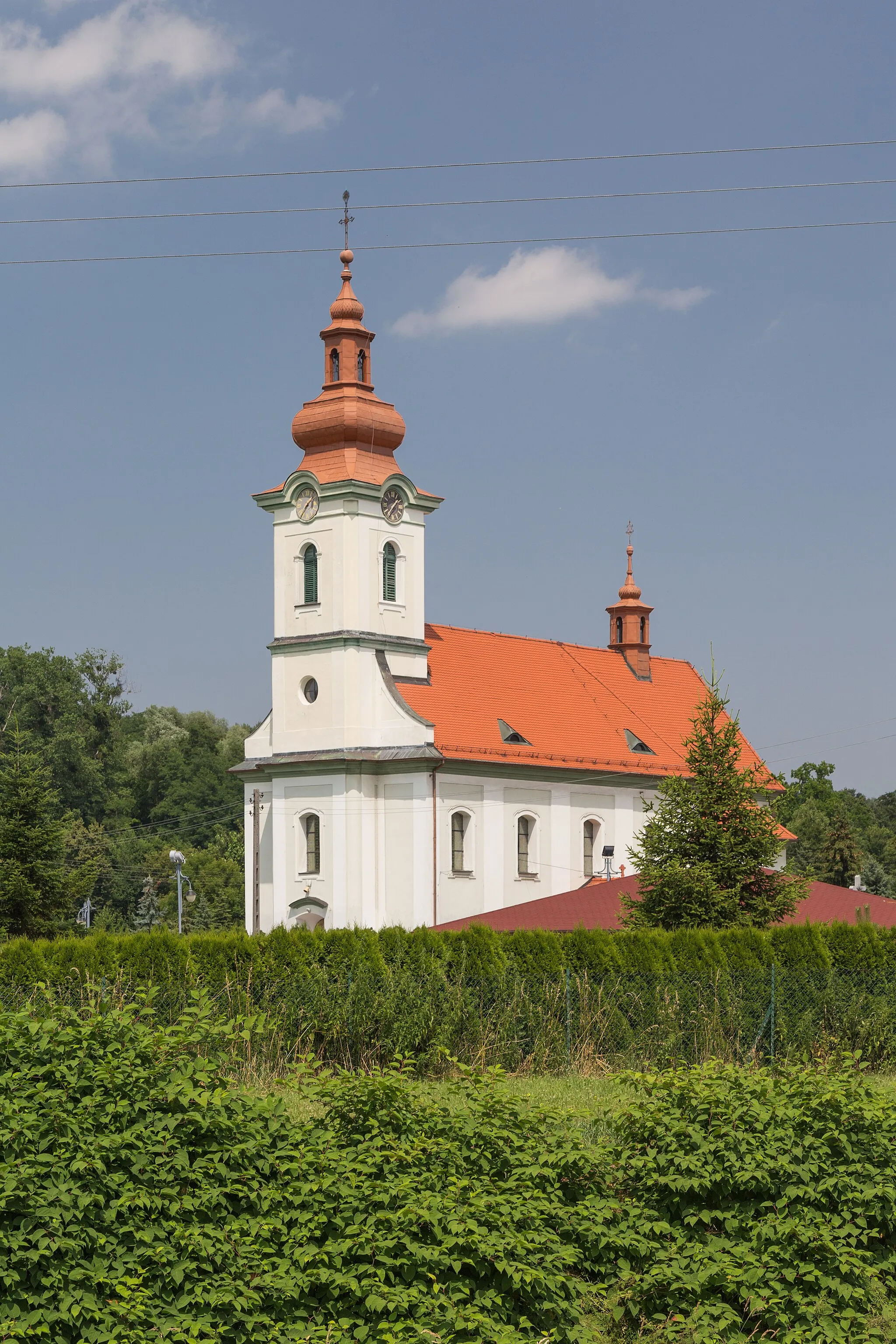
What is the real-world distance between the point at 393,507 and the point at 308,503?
8.33 ft

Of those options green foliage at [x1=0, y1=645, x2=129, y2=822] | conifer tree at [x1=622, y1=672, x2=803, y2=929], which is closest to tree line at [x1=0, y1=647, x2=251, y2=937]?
green foliage at [x1=0, y1=645, x2=129, y2=822]

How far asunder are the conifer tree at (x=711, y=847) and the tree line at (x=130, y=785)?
39309 millimetres

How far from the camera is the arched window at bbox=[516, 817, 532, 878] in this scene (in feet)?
150

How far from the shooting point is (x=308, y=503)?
45719 millimetres

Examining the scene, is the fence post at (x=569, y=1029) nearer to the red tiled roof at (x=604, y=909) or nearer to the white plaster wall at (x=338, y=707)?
the red tiled roof at (x=604, y=909)

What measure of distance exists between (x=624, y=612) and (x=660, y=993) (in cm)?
3970

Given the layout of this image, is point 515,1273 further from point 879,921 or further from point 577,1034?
point 879,921

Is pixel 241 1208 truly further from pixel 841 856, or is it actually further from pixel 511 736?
pixel 841 856

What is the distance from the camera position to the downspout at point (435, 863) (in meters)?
42.7

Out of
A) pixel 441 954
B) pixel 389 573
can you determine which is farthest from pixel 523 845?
pixel 441 954

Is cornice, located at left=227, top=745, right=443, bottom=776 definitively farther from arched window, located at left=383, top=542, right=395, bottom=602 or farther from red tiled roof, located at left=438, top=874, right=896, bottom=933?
red tiled roof, located at left=438, top=874, right=896, bottom=933

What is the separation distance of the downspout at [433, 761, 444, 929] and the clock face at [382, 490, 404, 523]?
7.80 m

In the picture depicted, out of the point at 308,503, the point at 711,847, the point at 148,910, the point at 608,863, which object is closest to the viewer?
the point at 711,847

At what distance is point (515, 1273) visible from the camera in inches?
326
